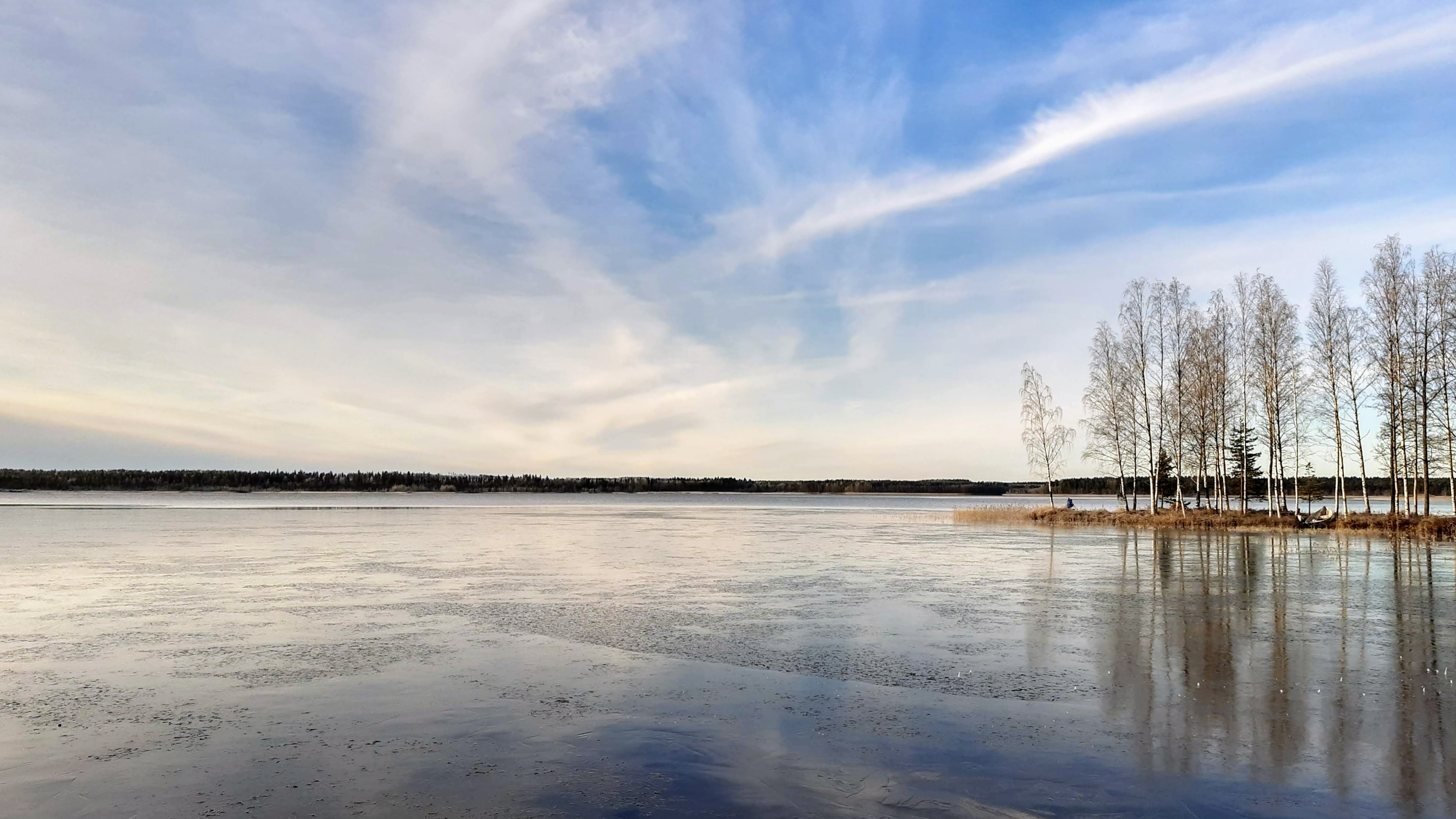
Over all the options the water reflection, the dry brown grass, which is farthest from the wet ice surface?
the dry brown grass

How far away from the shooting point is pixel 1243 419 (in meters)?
45.6

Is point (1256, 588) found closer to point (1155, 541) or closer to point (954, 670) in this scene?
point (954, 670)

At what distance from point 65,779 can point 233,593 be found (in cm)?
1052

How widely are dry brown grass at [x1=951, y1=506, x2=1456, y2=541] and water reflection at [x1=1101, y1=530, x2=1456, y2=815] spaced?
16.6 meters

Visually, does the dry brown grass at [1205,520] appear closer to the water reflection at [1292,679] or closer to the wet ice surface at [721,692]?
the wet ice surface at [721,692]

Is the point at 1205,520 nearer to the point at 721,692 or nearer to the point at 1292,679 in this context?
the point at 1292,679

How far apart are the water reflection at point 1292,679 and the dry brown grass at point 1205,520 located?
54.4 feet

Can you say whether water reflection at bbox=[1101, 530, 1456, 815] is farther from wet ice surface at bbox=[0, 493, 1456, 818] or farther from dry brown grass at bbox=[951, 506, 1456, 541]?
dry brown grass at bbox=[951, 506, 1456, 541]

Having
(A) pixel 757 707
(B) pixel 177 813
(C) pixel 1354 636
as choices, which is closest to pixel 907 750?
(A) pixel 757 707

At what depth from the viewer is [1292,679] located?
8.93 m

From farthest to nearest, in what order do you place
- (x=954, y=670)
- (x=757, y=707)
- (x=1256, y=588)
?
(x=1256, y=588) → (x=954, y=670) → (x=757, y=707)

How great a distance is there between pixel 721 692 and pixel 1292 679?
230 inches

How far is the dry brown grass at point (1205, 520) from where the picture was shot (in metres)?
31.6

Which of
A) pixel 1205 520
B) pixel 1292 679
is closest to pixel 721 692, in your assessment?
pixel 1292 679
